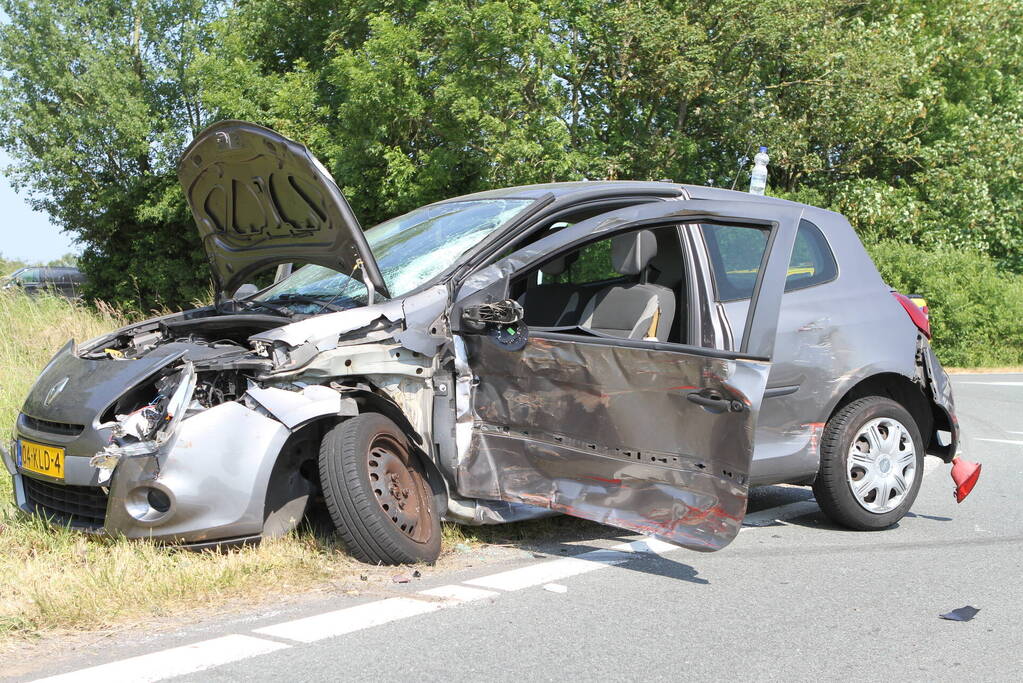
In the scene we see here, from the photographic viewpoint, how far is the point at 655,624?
13.3 feet

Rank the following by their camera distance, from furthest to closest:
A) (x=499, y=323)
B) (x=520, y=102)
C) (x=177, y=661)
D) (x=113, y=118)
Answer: (x=113, y=118) → (x=520, y=102) → (x=499, y=323) → (x=177, y=661)

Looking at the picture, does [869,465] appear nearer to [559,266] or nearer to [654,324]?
[654,324]

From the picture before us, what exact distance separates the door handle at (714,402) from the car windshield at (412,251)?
4.50ft

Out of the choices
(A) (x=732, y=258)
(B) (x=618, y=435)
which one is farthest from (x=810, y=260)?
(B) (x=618, y=435)

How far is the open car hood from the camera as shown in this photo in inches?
184

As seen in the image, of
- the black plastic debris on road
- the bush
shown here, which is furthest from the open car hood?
the bush

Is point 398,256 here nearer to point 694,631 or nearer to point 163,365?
point 163,365

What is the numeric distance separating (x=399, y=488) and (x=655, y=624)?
1.28 metres

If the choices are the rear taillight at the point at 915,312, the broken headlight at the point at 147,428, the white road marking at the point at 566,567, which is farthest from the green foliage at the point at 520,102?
the broken headlight at the point at 147,428

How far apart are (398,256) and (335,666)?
2.40 metres

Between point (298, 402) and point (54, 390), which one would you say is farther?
point (54, 390)

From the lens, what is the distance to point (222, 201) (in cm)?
538

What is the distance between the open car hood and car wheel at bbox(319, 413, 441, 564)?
0.70 meters

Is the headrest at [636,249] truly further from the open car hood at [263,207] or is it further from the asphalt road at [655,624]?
the asphalt road at [655,624]
